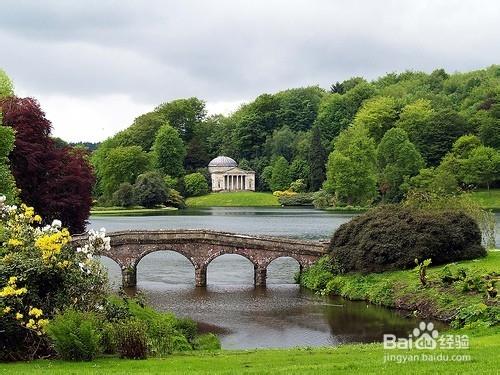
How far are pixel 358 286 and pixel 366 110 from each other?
329 feet

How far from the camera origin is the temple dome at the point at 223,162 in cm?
16288

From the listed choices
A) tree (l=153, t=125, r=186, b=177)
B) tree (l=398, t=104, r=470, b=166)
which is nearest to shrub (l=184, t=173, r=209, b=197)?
tree (l=153, t=125, r=186, b=177)

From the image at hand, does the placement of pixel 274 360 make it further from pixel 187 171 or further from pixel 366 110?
pixel 187 171

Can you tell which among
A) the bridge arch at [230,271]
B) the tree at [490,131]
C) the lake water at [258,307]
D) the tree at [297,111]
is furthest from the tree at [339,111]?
the lake water at [258,307]

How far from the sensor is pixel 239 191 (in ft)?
517

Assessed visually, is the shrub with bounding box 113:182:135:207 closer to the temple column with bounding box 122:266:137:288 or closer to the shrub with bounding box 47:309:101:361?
the temple column with bounding box 122:266:137:288

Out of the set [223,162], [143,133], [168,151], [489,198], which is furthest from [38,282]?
[143,133]

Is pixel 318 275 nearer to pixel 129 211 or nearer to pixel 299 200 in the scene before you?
pixel 129 211

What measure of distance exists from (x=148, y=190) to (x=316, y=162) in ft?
112

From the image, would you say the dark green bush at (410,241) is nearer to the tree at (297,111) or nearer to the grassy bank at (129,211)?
the grassy bank at (129,211)

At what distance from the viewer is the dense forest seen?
375ft

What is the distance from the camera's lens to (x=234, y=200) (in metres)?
148

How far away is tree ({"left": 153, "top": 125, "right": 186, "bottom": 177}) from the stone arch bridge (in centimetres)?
10234

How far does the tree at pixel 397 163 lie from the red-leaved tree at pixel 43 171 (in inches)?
2688
